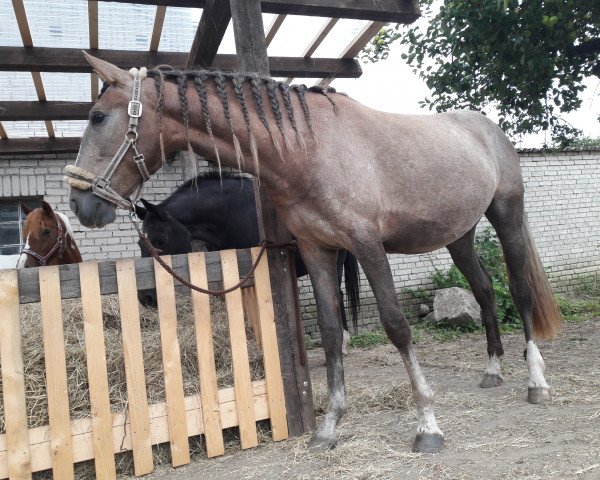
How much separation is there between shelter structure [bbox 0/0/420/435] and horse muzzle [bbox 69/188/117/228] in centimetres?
101

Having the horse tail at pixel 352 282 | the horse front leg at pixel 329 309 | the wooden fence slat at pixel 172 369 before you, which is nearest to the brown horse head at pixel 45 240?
the wooden fence slat at pixel 172 369

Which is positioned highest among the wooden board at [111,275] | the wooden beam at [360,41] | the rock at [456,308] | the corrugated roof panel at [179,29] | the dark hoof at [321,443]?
the corrugated roof panel at [179,29]

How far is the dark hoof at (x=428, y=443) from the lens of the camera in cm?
249

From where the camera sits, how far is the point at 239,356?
113 inches

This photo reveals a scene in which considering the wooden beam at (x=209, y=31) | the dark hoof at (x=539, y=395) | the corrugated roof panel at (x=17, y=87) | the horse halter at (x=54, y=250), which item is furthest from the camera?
the corrugated roof panel at (x=17, y=87)

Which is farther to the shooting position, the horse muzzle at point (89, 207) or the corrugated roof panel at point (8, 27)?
the corrugated roof panel at point (8, 27)

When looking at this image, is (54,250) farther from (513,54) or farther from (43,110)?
(513,54)

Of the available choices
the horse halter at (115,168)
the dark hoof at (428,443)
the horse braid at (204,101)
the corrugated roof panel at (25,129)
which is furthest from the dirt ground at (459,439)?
the corrugated roof panel at (25,129)

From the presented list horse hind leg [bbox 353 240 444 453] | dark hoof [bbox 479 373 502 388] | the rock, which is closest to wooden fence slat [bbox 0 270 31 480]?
horse hind leg [bbox 353 240 444 453]

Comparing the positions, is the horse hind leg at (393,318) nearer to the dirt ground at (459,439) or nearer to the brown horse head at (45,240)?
the dirt ground at (459,439)

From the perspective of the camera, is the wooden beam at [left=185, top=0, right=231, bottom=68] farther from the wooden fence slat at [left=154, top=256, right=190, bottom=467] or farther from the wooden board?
the wooden fence slat at [left=154, top=256, right=190, bottom=467]

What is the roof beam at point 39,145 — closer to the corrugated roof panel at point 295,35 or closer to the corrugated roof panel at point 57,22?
the corrugated roof panel at point 57,22

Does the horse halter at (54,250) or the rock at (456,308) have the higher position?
the horse halter at (54,250)

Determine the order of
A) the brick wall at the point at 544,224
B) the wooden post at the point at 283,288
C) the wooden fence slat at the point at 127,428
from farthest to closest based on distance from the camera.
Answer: the brick wall at the point at 544,224 < the wooden post at the point at 283,288 < the wooden fence slat at the point at 127,428
